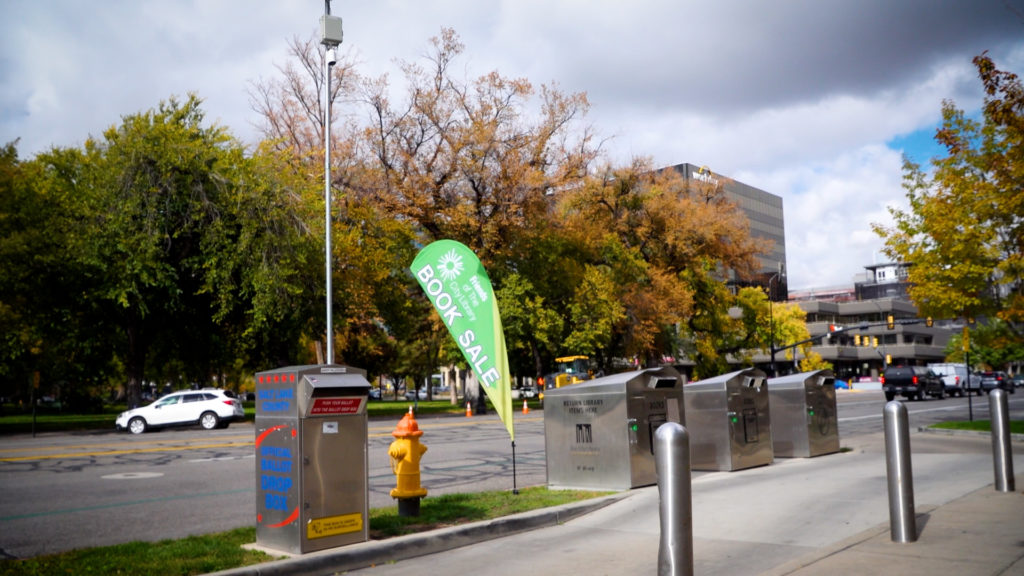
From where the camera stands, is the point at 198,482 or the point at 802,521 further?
the point at 198,482

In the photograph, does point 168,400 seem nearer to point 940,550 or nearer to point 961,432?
point 961,432

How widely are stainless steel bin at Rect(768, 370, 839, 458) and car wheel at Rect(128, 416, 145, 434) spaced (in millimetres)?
22103

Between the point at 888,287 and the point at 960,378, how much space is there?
73394 millimetres

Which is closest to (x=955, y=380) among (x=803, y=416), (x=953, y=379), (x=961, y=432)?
(x=953, y=379)

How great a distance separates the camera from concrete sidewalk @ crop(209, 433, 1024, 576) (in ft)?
21.5

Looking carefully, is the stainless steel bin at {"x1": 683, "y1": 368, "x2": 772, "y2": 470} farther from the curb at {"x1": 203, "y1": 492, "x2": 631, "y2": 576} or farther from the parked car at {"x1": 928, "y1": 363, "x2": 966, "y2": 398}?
the parked car at {"x1": 928, "y1": 363, "x2": 966, "y2": 398}

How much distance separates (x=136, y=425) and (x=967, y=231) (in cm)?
2648

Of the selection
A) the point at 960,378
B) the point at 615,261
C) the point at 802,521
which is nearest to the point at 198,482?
the point at 802,521

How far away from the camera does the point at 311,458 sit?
286 inches

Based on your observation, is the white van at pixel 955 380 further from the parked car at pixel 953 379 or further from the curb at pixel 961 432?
the curb at pixel 961 432

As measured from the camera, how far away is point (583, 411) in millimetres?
11594

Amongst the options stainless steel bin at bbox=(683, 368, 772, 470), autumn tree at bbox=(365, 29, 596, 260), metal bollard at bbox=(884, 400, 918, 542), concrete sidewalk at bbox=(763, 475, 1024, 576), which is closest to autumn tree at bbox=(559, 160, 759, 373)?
autumn tree at bbox=(365, 29, 596, 260)

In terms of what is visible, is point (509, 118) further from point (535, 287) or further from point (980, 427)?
point (980, 427)

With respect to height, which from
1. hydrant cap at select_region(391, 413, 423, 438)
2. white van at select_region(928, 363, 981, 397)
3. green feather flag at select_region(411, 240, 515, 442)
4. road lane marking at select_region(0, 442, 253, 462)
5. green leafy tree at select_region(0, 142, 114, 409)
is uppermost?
green leafy tree at select_region(0, 142, 114, 409)
